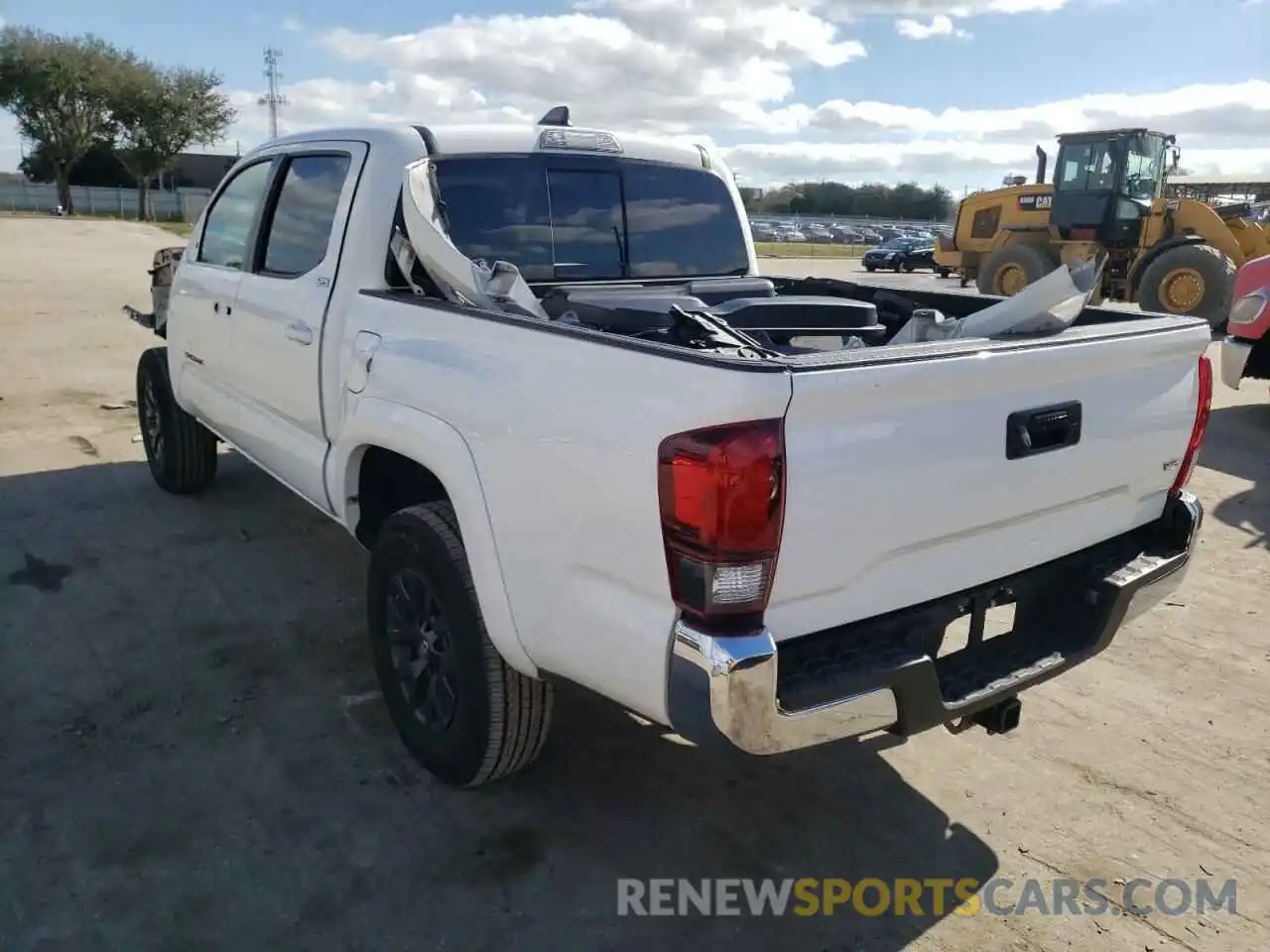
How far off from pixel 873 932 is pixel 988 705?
67cm

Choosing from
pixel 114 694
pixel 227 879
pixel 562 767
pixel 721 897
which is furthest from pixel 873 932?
pixel 114 694

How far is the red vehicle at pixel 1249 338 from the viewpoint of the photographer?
743 cm

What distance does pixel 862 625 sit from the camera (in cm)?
245

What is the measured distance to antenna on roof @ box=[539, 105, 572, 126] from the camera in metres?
4.32

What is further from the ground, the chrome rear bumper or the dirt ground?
the chrome rear bumper

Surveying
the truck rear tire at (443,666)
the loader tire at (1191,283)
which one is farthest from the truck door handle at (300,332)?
the loader tire at (1191,283)

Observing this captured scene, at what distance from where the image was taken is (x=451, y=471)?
2814 millimetres

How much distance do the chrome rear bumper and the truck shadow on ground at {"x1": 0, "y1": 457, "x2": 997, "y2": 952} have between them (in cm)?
37

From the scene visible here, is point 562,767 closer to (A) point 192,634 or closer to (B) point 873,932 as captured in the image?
(B) point 873,932

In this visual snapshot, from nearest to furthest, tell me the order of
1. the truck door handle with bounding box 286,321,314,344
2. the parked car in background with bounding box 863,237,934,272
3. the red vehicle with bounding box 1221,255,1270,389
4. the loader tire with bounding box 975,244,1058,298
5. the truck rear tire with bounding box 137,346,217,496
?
the truck door handle with bounding box 286,321,314,344 < the truck rear tire with bounding box 137,346,217,496 < the red vehicle with bounding box 1221,255,1270,389 < the loader tire with bounding box 975,244,1058,298 < the parked car in background with bounding box 863,237,934,272

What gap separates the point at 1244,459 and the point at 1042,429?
5.73 meters

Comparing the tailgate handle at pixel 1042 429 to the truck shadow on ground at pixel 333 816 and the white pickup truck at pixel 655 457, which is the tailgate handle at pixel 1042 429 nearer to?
the white pickup truck at pixel 655 457

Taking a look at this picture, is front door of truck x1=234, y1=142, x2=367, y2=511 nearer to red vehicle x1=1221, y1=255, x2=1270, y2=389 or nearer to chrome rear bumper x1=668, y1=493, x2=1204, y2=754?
chrome rear bumper x1=668, y1=493, x2=1204, y2=754

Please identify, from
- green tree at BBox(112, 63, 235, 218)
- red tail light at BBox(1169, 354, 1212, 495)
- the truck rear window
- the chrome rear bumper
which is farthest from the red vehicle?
green tree at BBox(112, 63, 235, 218)
